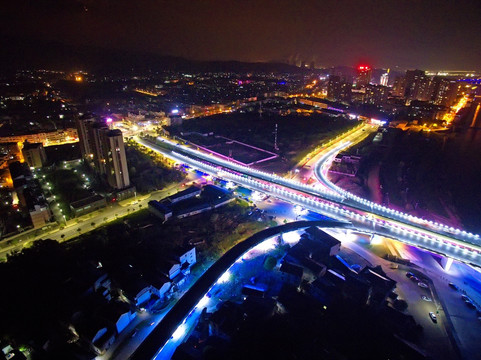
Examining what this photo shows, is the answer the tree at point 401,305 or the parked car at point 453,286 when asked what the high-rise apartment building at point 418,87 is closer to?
the parked car at point 453,286

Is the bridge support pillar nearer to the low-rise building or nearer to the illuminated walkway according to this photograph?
the illuminated walkway

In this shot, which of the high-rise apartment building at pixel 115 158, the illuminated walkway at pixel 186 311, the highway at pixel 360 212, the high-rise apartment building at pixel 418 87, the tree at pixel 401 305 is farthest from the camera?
the high-rise apartment building at pixel 418 87

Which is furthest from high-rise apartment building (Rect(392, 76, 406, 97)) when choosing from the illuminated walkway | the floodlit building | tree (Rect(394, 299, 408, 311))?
the floodlit building

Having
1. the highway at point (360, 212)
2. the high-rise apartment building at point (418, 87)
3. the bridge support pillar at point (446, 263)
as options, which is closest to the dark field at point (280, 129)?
the highway at point (360, 212)

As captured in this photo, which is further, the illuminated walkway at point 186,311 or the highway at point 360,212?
the highway at point 360,212

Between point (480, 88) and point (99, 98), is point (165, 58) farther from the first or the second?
point (480, 88)

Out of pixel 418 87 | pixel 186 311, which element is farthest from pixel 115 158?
pixel 418 87

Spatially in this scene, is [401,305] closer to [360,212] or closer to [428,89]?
[360,212]
